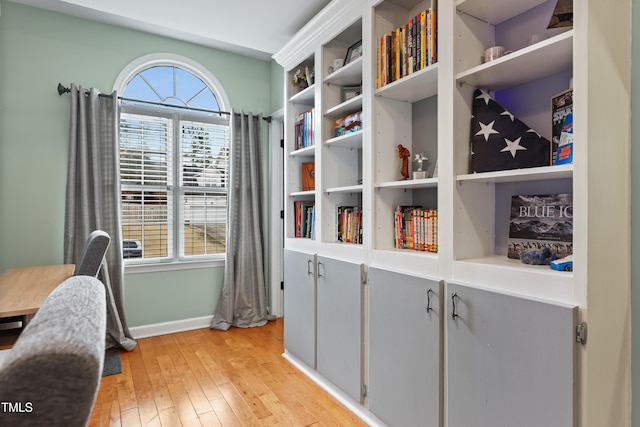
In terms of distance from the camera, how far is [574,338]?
1.21 m

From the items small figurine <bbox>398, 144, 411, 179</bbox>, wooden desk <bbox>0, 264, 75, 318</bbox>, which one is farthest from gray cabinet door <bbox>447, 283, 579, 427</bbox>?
wooden desk <bbox>0, 264, 75, 318</bbox>

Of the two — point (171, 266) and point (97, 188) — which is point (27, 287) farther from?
point (171, 266)

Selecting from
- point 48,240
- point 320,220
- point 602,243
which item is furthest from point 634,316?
point 48,240

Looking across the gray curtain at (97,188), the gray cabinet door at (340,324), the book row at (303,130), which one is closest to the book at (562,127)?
the gray cabinet door at (340,324)

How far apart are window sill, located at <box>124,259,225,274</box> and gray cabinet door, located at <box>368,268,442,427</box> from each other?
2163 millimetres

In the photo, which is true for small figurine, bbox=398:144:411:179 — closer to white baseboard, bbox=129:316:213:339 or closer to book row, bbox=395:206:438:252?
book row, bbox=395:206:438:252

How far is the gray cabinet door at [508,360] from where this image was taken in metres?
1.23

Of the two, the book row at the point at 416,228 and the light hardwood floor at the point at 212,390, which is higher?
the book row at the point at 416,228

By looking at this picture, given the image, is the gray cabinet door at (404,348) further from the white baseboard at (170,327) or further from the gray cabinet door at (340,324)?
the white baseboard at (170,327)

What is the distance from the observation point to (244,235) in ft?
12.3

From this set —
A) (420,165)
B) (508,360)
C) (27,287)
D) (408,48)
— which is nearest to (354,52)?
(408,48)

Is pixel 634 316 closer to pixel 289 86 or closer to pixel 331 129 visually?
pixel 331 129

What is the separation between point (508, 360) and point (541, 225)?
572 millimetres

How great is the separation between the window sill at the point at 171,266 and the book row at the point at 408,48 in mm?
2503
